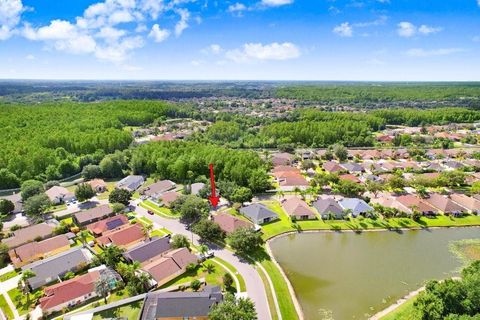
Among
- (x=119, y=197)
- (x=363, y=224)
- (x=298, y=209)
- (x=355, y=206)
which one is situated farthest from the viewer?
(x=119, y=197)

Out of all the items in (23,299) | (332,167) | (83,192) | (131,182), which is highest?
(332,167)

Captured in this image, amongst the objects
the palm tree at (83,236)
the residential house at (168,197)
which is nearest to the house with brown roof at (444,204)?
the residential house at (168,197)

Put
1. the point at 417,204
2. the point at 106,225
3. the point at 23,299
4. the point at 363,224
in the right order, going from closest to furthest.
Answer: the point at 23,299 → the point at 106,225 → the point at 363,224 → the point at 417,204

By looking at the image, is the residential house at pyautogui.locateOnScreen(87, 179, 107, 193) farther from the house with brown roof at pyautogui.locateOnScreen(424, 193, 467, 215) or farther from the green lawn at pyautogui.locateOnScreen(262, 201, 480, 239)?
the house with brown roof at pyautogui.locateOnScreen(424, 193, 467, 215)

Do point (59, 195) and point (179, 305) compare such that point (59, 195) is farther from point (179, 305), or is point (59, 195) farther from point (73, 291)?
point (179, 305)

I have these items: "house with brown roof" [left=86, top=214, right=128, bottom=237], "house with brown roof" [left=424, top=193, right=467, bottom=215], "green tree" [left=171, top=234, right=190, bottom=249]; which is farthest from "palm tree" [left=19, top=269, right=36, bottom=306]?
"house with brown roof" [left=424, top=193, right=467, bottom=215]

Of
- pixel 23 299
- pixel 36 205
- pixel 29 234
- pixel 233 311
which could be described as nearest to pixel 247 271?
pixel 233 311

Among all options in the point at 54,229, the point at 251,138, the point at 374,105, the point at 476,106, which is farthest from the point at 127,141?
the point at 476,106

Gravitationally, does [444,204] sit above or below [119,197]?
above
